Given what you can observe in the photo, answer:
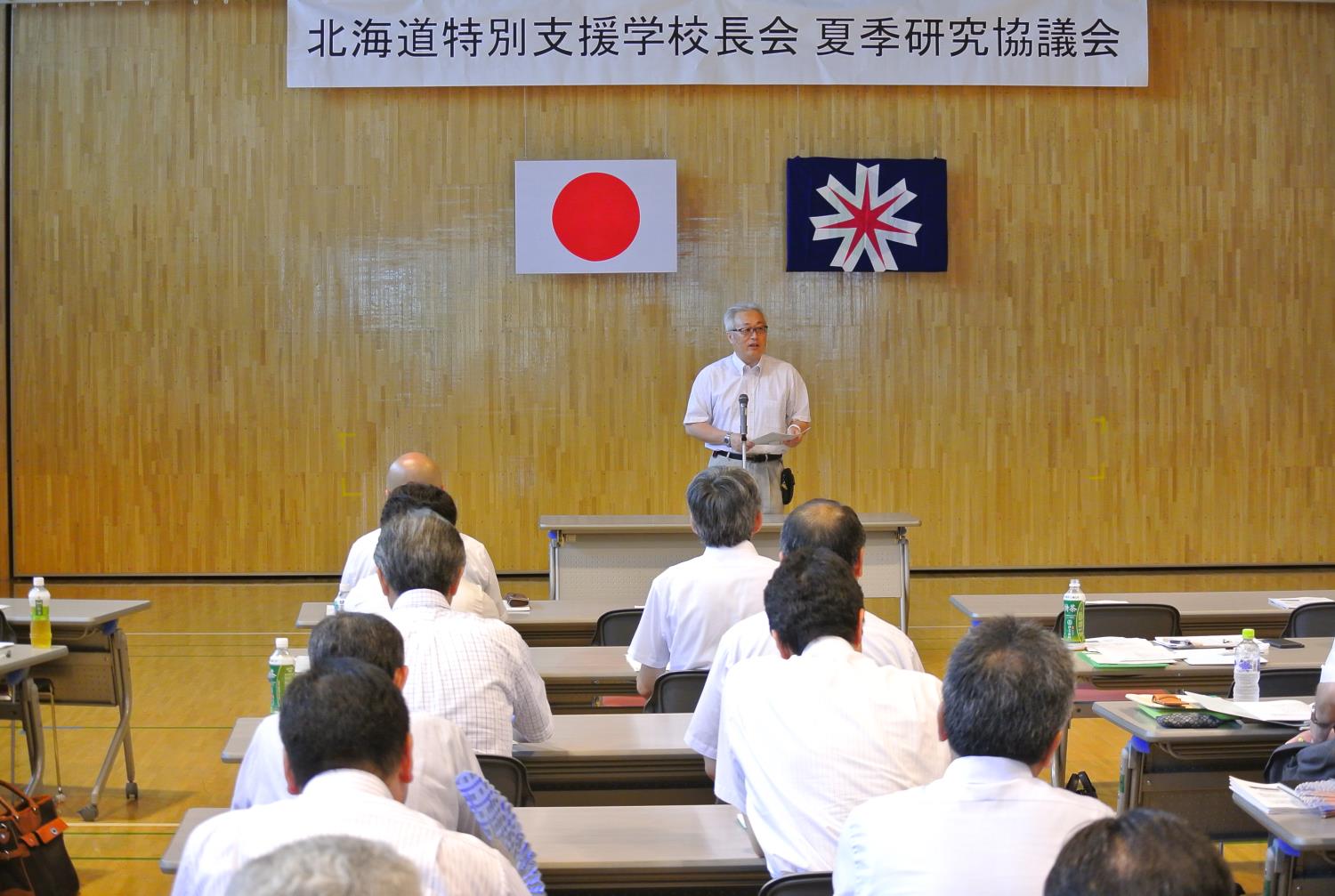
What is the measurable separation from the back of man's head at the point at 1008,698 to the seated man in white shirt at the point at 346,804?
68 centimetres

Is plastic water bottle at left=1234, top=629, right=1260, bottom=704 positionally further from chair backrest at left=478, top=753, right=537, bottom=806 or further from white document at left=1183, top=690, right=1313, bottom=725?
chair backrest at left=478, top=753, right=537, bottom=806

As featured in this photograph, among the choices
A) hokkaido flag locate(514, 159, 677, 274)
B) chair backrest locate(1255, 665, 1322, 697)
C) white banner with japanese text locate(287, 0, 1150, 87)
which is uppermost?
white banner with japanese text locate(287, 0, 1150, 87)

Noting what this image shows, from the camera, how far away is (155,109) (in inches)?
357

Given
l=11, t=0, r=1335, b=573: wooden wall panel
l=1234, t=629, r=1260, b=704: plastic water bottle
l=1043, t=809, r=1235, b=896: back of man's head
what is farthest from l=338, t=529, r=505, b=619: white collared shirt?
l=11, t=0, r=1335, b=573: wooden wall panel

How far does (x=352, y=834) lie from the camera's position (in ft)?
5.46

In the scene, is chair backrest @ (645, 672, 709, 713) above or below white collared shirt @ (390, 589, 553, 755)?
below

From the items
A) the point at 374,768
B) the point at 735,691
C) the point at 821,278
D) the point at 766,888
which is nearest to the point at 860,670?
the point at 735,691

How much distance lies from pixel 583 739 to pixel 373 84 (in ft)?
21.6

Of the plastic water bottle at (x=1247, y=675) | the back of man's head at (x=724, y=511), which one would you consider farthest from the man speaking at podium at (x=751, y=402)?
the plastic water bottle at (x=1247, y=675)

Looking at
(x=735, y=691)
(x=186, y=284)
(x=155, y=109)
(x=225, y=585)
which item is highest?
(x=155, y=109)

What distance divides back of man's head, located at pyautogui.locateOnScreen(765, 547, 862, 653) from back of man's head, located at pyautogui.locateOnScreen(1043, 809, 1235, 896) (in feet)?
4.57

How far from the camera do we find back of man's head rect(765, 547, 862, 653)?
2.70 metres

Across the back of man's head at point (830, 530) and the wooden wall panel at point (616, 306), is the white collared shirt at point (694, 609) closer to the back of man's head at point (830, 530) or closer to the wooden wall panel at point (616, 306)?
the back of man's head at point (830, 530)

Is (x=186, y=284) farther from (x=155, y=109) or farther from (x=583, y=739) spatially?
(x=583, y=739)
